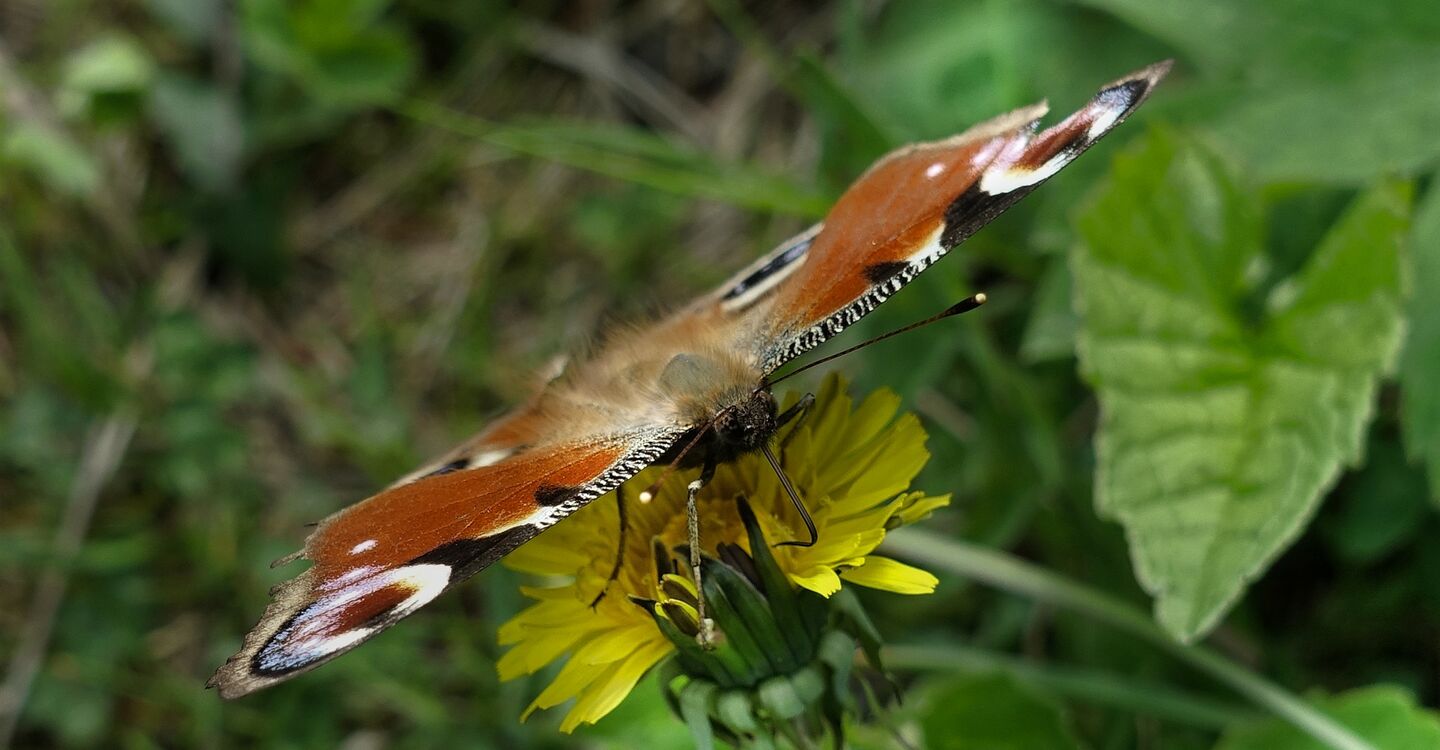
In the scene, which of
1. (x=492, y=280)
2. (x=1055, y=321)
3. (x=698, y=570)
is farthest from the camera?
(x=492, y=280)

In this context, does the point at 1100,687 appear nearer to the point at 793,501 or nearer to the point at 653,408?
the point at 793,501

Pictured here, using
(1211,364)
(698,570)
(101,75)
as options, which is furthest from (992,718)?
(101,75)

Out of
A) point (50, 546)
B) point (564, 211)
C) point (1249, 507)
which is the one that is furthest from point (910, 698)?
point (50, 546)

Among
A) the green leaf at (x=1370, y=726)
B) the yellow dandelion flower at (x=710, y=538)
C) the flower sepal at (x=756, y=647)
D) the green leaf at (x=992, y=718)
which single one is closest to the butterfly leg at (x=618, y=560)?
the yellow dandelion flower at (x=710, y=538)

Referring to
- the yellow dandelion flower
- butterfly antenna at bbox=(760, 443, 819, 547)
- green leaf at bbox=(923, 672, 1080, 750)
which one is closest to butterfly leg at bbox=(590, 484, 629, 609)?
the yellow dandelion flower

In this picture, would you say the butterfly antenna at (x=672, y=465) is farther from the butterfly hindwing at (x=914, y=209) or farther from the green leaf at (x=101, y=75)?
the green leaf at (x=101, y=75)

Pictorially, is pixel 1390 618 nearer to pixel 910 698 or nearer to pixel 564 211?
pixel 910 698
